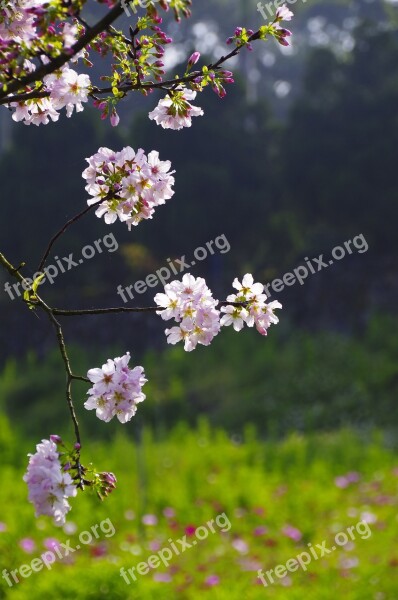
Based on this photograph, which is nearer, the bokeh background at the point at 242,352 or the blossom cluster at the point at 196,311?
the blossom cluster at the point at 196,311

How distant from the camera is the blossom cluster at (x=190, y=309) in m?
2.29

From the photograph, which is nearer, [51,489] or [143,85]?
[51,489]

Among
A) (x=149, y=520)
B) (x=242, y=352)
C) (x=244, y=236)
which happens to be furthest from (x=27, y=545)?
(x=244, y=236)

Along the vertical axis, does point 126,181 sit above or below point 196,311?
above

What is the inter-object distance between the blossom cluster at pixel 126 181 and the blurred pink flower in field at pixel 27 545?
12.6 ft

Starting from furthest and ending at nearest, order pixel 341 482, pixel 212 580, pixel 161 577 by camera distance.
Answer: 1. pixel 341 482
2. pixel 212 580
3. pixel 161 577

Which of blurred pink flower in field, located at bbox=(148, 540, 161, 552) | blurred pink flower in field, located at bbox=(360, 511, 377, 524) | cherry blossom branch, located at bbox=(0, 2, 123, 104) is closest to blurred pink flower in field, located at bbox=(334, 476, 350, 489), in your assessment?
blurred pink flower in field, located at bbox=(360, 511, 377, 524)

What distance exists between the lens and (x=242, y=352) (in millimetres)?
12836

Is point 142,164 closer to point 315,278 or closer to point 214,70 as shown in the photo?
point 214,70

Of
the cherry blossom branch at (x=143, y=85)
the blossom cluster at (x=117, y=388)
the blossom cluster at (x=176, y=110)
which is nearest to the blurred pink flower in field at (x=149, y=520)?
the blossom cluster at (x=117, y=388)

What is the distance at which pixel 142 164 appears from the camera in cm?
237

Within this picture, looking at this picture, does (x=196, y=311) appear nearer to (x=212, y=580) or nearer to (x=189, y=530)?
(x=212, y=580)

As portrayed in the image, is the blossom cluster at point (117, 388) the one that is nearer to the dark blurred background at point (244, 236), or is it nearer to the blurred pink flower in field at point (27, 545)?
the blurred pink flower in field at point (27, 545)

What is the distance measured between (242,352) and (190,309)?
34.7 ft
